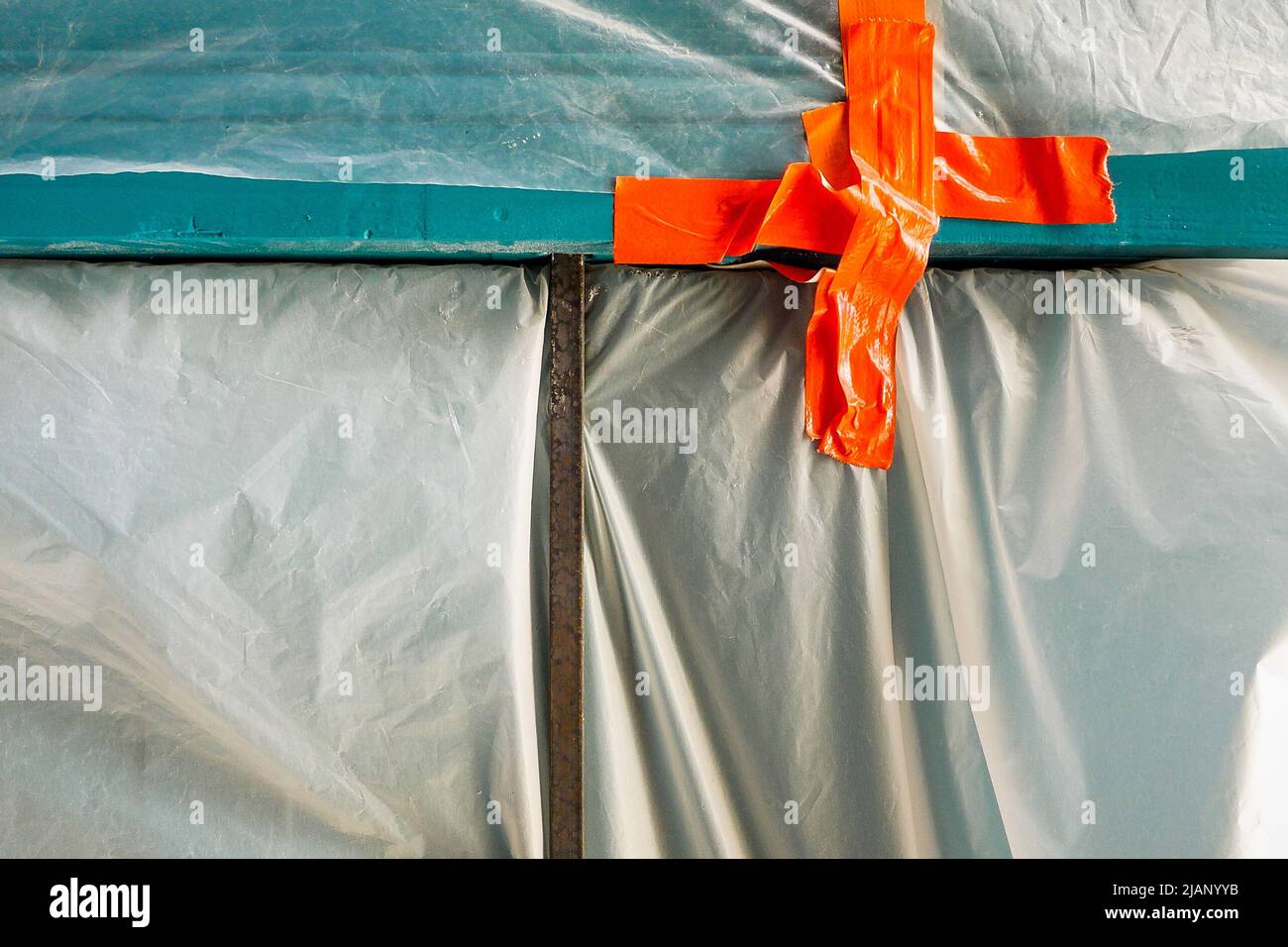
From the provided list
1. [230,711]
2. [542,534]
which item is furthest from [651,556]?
[230,711]

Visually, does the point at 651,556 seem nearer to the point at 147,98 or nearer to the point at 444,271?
the point at 444,271

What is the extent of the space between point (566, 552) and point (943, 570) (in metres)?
0.53

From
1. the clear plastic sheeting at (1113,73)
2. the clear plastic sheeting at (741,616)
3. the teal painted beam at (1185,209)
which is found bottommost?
the clear plastic sheeting at (741,616)

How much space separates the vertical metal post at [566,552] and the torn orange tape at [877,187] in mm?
132

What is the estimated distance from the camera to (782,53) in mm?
1188

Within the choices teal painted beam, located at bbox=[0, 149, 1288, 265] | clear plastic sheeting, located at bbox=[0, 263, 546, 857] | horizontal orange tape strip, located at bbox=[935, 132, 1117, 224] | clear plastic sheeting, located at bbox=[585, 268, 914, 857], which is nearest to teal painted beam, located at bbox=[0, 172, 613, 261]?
teal painted beam, located at bbox=[0, 149, 1288, 265]

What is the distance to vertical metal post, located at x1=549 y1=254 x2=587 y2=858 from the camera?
1.25 metres

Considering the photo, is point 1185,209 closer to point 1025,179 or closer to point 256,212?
point 1025,179

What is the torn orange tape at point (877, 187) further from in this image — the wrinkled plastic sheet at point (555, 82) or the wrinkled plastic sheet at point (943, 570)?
the wrinkled plastic sheet at point (943, 570)

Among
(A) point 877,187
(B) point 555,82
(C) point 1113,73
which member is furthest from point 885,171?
(B) point 555,82

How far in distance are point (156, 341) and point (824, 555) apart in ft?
3.16

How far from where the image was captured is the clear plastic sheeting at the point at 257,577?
1228mm

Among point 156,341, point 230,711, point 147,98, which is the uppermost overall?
point 147,98

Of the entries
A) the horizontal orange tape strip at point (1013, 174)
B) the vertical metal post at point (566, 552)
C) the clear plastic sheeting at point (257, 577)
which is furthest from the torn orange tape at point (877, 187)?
the clear plastic sheeting at point (257, 577)
